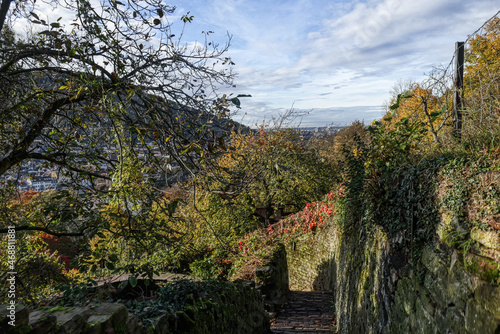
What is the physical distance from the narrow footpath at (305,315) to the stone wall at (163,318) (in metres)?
1.47

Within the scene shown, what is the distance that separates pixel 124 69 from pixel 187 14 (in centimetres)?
101

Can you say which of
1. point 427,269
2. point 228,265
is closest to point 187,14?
point 427,269

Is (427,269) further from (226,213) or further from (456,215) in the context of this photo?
(226,213)

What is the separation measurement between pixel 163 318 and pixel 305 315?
6.40 metres

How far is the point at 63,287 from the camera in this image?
2.96m

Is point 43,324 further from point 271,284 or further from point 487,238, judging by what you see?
point 271,284

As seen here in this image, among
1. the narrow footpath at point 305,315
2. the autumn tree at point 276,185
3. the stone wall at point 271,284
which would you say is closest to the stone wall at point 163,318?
the narrow footpath at point 305,315

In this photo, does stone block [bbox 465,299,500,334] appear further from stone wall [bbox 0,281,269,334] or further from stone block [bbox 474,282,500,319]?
stone wall [bbox 0,281,269,334]

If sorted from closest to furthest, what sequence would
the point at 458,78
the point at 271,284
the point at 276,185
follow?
the point at 458,78 → the point at 271,284 → the point at 276,185

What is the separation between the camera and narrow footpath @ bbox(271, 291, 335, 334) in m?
7.48

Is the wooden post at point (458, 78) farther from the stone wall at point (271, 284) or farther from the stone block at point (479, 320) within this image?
the stone wall at point (271, 284)

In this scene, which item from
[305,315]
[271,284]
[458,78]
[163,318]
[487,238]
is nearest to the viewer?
[487,238]

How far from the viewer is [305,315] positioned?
862 cm

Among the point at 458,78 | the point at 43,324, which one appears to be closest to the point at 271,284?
the point at 458,78
